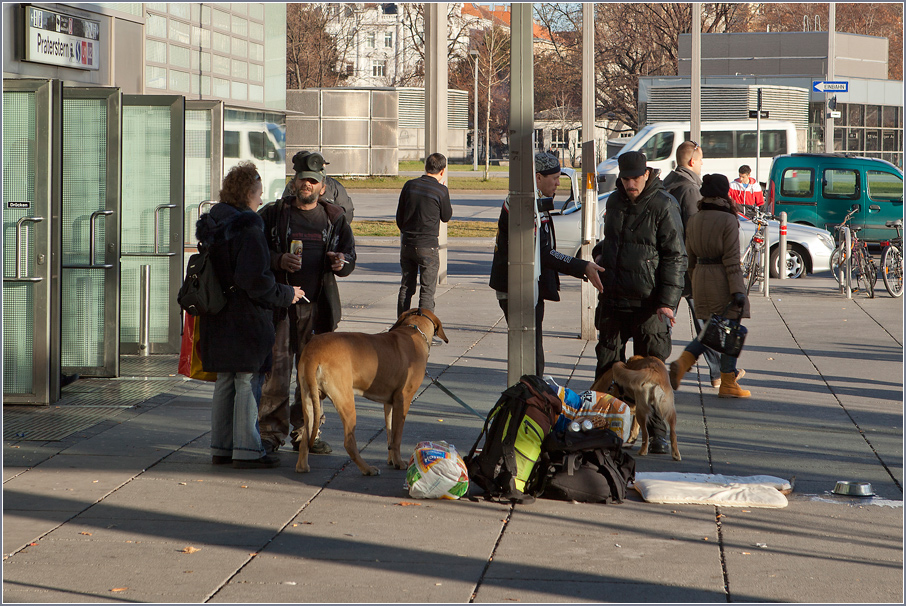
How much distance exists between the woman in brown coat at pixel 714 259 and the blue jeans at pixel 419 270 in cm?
348

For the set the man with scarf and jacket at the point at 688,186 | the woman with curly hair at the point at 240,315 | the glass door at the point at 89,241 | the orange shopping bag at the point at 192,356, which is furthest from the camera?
the man with scarf and jacket at the point at 688,186

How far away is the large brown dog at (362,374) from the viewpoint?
5898 millimetres

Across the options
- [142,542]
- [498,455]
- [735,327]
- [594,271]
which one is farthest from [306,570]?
[735,327]

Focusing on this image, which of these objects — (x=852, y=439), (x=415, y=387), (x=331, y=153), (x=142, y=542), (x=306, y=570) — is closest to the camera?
(x=306, y=570)

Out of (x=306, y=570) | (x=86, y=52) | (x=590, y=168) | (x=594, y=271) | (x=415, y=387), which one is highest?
(x=86, y=52)

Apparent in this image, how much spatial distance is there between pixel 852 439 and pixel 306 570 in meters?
4.29

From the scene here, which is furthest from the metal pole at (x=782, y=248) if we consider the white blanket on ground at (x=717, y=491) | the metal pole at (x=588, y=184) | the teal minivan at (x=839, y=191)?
the white blanket on ground at (x=717, y=491)

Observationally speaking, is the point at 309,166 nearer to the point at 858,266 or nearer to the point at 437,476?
the point at 437,476

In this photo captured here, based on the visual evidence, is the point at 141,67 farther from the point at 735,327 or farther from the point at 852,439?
the point at 852,439

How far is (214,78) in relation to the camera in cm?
1398

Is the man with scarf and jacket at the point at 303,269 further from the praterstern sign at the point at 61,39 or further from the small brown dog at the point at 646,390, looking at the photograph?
the praterstern sign at the point at 61,39

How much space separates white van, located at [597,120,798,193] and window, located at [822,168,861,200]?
7776 millimetres

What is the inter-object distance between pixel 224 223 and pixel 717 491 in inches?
126

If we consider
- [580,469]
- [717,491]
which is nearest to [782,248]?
[717,491]
